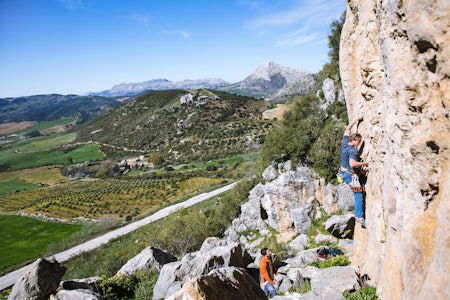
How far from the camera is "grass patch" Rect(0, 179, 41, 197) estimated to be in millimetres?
139750

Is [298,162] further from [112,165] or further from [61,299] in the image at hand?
[112,165]

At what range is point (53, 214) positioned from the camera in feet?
290

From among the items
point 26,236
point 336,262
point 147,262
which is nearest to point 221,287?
point 336,262

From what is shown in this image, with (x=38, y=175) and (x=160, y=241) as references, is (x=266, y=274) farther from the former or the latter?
(x=38, y=175)

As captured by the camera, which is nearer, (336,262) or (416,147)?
(416,147)

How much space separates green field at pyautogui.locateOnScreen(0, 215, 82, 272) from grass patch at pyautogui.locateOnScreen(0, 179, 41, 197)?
51974 mm

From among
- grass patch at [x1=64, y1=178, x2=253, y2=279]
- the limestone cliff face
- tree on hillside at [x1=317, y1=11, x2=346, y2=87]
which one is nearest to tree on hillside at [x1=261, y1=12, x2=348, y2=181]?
tree on hillside at [x1=317, y1=11, x2=346, y2=87]

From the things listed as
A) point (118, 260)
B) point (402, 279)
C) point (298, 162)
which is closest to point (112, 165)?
point (118, 260)

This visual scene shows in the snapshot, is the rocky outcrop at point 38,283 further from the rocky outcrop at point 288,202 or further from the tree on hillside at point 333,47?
the tree on hillside at point 333,47

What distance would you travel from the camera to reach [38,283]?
13.8 meters

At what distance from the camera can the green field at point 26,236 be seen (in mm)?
60156

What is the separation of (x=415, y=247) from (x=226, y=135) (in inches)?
5070

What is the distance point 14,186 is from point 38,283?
166001mm

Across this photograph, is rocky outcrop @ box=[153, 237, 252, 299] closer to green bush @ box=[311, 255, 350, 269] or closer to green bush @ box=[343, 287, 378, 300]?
green bush @ box=[311, 255, 350, 269]
